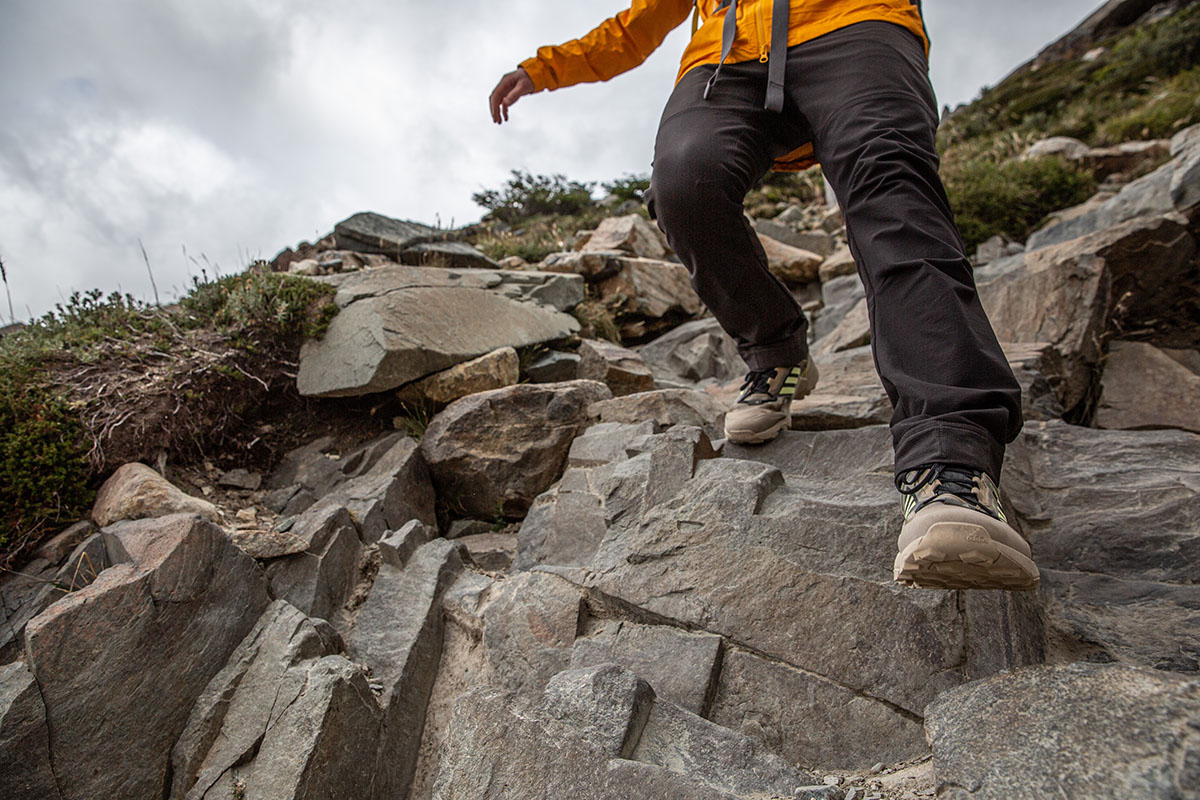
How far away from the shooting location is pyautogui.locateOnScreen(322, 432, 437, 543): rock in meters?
3.81

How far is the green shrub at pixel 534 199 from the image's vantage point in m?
20.9

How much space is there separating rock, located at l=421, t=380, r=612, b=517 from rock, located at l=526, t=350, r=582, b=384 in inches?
40.9

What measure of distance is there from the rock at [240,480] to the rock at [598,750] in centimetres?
311

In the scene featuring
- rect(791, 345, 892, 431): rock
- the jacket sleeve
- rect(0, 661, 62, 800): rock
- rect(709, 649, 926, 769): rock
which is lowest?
rect(709, 649, 926, 769): rock

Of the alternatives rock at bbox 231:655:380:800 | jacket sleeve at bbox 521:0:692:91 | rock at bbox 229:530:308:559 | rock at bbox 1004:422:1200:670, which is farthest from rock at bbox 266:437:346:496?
rock at bbox 1004:422:1200:670

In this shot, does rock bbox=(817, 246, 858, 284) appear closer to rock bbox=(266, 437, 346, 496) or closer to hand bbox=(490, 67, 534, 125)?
hand bbox=(490, 67, 534, 125)

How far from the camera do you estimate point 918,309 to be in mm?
1797

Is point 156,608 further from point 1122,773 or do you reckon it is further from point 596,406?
point 1122,773

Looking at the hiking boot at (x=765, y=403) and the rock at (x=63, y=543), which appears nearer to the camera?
the hiking boot at (x=765, y=403)

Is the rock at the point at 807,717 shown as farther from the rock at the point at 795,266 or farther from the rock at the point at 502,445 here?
the rock at the point at 795,266

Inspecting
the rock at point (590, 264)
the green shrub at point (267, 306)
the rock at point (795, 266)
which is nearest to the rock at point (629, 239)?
the rock at point (590, 264)

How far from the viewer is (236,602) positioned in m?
2.84

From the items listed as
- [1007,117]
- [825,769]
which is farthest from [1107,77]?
[825,769]

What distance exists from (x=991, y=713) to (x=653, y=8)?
3019 millimetres
